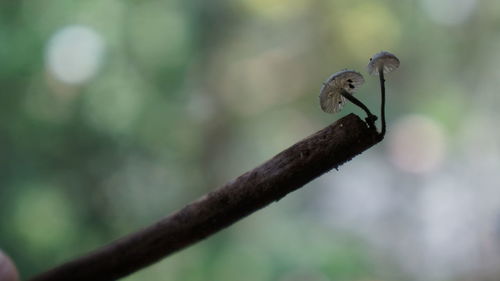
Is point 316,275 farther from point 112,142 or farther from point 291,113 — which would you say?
point 112,142

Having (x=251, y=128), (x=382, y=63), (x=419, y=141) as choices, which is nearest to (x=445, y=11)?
(x=419, y=141)

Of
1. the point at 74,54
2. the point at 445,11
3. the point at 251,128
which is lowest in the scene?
the point at 251,128

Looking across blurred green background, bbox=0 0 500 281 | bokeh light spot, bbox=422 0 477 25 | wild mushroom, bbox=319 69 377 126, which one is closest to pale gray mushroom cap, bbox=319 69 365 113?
wild mushroom, bbox=319 69 377 126

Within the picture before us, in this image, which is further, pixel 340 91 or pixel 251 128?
pixel 251 128

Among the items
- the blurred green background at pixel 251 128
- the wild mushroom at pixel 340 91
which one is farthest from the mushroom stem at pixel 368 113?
the blurred green background at pixel 251 128

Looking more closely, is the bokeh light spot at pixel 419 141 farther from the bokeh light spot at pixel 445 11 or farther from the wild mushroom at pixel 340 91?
the wild mushroom at pixel 340 91

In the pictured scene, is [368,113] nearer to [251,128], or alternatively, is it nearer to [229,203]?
[229,203]
